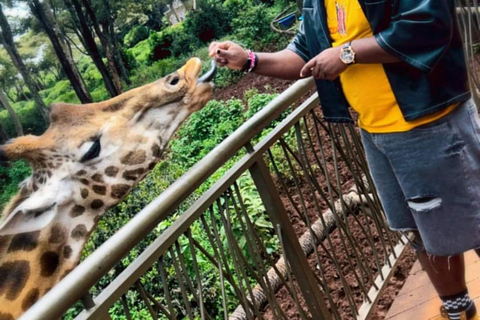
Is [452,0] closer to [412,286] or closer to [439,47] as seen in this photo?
[439,47]

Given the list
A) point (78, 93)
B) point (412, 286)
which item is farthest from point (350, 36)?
point (78, 93)

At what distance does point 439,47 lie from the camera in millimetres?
1245

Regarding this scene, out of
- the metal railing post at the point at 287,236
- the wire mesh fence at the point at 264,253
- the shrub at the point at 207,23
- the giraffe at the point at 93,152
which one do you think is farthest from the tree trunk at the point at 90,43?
the metal railing post at the point at 287,236

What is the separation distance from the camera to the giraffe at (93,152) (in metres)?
1.95

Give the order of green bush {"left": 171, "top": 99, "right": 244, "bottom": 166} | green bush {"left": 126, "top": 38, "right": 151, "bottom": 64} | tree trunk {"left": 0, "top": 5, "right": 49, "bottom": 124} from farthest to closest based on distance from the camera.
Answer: green bush {"left": 126, "top": 38, "right": 151, "bottom": 64}
tree trunk {"left": 0, "top": 5, "right": 49, "bottom": 124}
green bush {"left": 171, "top": 99, "right": 244, "bottom": 166}

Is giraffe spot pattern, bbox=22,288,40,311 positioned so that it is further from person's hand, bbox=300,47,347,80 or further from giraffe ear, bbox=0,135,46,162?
person's hand, bbox=300,47,347,80

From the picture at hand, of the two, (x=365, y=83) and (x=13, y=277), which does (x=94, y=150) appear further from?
(x=365, y=83)

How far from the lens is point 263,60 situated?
67.4 inches

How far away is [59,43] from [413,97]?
9.67m

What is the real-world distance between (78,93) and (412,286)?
7.86 metres

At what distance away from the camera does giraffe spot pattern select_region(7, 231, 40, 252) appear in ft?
5.89

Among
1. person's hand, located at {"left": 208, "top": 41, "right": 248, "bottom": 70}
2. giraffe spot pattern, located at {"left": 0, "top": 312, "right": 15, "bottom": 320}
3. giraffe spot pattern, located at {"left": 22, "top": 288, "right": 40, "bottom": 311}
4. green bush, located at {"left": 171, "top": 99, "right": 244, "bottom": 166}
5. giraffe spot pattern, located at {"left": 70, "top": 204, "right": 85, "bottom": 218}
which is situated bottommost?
green bush, located at {"left": 171, "top": 99, "right": 244, "bottom": 166}

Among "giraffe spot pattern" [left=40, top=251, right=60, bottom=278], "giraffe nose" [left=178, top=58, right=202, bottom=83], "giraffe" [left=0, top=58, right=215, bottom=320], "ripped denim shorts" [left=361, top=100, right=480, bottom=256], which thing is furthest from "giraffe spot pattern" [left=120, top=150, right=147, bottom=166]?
"ripped denim shorts" [left=361, top=100, right=480, bottom=256]

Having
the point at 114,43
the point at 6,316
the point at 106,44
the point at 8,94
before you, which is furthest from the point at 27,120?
the point at 6,316
